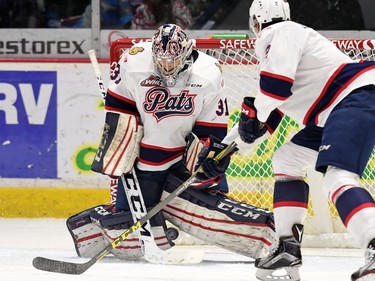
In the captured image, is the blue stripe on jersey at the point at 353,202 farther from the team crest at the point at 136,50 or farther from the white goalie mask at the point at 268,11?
the team crest at the point at 136,50

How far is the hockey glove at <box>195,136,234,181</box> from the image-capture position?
390 cm

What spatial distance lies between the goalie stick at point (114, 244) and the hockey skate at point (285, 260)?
40 centimetres

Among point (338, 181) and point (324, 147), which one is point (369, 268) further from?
point (324, 147)

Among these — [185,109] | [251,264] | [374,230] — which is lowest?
[251,264]

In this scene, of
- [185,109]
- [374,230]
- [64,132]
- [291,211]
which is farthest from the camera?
[64,132]

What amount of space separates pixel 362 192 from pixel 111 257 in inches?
62.4

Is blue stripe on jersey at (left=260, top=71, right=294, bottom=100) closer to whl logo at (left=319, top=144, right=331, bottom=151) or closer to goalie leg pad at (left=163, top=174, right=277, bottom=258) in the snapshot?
whl logo at (left=319, top=144, right=331, bottom=151)

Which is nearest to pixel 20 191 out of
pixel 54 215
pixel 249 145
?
pixel 54 215

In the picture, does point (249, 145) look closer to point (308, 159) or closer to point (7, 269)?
point (308, 159)

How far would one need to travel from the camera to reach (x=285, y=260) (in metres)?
3.61

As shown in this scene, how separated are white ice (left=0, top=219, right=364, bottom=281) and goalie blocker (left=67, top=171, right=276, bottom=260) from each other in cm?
8

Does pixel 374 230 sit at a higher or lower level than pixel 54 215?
higher

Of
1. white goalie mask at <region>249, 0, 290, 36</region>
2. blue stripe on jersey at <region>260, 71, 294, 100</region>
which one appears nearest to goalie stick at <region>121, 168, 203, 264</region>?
white goalie mask at <region>249, 0, 290, 36</region>

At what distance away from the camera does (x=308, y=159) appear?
365 centimetres
